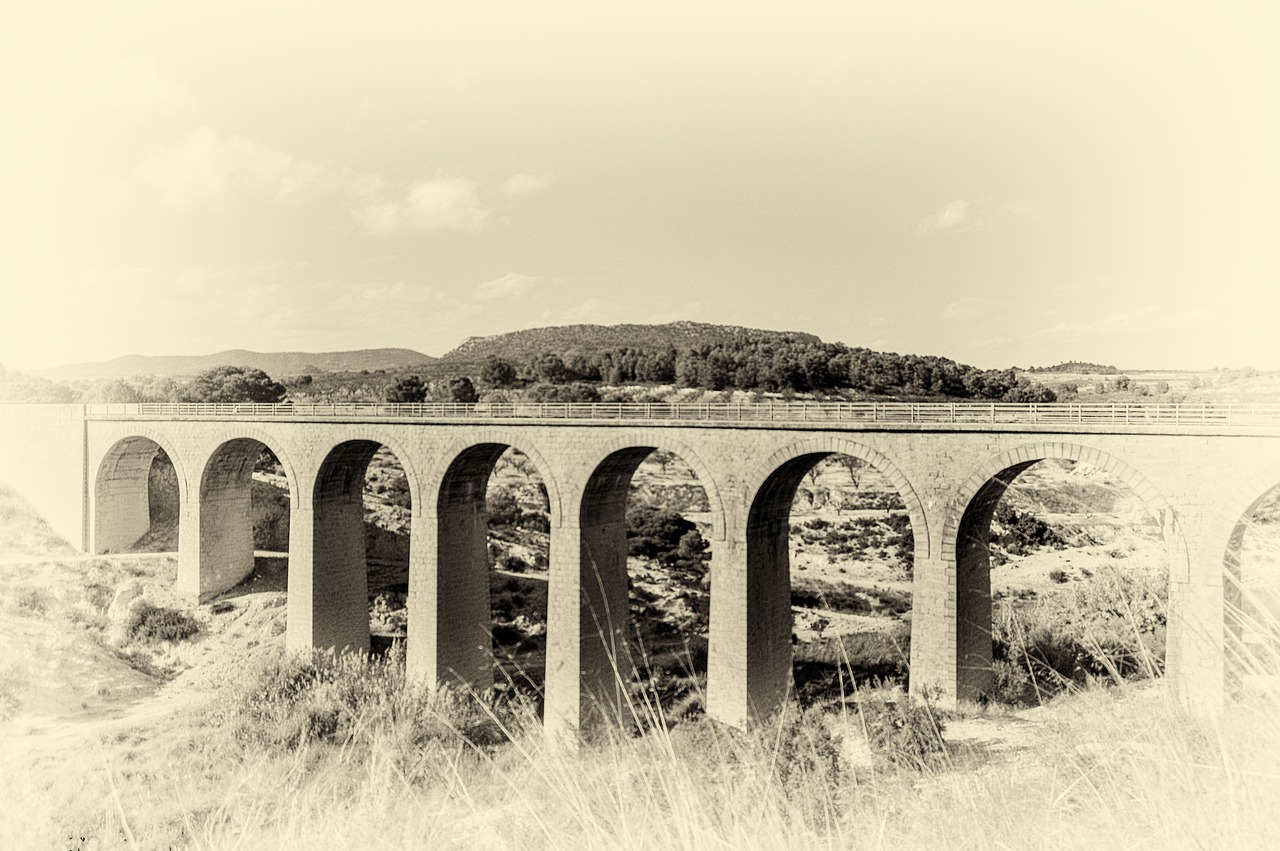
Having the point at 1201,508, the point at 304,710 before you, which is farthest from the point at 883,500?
the point at 304,710

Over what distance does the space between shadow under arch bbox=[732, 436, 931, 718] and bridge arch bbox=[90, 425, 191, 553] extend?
89.0ft

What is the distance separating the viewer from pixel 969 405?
2083 centimetres

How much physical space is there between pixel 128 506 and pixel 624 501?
1031 inches

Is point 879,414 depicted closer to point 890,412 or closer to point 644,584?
point 890,412

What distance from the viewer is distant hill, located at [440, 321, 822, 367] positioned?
99062 millimetres

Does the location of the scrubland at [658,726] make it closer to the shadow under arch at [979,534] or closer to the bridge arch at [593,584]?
the shadow under arch at [979,534]

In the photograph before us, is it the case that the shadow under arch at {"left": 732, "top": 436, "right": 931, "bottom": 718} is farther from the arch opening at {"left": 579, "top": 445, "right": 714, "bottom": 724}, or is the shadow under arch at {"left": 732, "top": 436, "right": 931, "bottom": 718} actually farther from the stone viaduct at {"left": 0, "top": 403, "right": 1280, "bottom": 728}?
the arch opening at {"left": 579, "top": 445, "right": 714, "bottom": 724}

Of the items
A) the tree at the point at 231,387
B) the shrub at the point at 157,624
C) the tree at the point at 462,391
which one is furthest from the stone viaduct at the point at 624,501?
the tree at the point at 462,391

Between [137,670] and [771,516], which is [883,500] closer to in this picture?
[771,516]

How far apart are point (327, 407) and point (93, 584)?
42.6 ft

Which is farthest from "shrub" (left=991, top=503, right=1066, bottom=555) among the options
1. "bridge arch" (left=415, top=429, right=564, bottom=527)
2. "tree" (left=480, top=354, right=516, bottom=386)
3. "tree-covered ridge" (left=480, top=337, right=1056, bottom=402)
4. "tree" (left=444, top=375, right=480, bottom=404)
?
"tree" (left=480, top=354, right=516, bottom=386)

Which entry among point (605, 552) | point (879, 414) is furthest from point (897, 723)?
point (605, 552)

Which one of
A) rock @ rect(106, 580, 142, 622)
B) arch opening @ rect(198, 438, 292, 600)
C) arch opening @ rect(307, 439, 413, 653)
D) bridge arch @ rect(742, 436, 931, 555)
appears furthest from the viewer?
arch opening @ rect(198, 438, 292, 600)

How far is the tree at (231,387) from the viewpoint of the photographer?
64.6m
